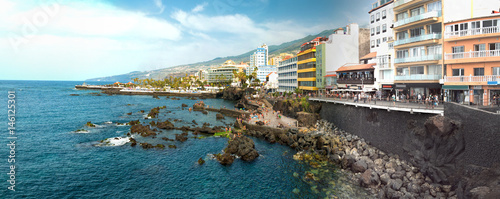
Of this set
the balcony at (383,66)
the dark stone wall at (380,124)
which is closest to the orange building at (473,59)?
the dark stone wall at (380,124)

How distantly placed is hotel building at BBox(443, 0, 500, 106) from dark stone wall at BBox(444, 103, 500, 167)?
7.02 metres

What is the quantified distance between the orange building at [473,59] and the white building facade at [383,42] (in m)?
10.3

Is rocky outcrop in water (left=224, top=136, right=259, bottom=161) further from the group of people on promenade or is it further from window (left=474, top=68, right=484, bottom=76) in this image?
window (left=474, top=68, right=484, bottom=76)

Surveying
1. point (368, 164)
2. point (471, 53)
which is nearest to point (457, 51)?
point (471, 53)

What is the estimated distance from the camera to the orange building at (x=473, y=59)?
28766 millimetres

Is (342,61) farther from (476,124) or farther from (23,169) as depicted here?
(23,169)

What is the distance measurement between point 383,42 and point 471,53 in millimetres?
21915

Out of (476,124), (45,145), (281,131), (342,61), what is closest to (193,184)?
(281,131)

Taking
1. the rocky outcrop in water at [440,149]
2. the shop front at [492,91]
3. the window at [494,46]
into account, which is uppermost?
the window at [494,46]

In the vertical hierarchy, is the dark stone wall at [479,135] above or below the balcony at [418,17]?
below

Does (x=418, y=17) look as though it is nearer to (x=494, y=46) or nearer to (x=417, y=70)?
(x=417, y=70)

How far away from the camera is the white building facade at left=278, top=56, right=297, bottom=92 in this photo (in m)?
86.8

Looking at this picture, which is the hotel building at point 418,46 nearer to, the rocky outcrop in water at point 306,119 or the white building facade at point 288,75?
the rocky outcrop in water at point 306,119

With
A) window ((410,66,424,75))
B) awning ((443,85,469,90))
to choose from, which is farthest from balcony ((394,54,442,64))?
awning ((443,85,469,90))
